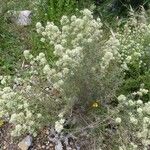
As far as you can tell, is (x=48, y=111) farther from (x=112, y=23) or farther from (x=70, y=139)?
(x=112, y=23)

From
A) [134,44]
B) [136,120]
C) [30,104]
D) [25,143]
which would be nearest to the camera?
[136,120]

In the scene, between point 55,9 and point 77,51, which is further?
point 55,9

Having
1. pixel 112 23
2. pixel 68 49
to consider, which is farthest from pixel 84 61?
pixel 112 23

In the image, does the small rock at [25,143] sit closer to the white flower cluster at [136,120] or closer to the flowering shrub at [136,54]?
the white flower cluster at [136,120]

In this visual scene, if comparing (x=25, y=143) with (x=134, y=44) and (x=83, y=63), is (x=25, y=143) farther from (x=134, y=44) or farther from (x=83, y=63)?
(x=134, y=44)

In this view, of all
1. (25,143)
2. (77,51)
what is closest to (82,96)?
(77,51)

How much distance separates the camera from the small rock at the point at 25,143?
3.88 meters

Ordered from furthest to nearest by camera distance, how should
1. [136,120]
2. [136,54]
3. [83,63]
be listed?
[136,54], [83,63], [136,120]

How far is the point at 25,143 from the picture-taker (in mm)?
3891

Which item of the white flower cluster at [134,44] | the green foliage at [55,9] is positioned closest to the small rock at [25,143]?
the white flower cluster at [134,44]

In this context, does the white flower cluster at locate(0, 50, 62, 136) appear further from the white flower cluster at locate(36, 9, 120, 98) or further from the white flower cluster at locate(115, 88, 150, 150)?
the white flower cluster at locate(115, 88, 150, 150)

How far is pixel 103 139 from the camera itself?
3.71 m

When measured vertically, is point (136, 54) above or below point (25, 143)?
above

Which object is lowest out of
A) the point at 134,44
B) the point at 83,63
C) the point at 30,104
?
the point at 30,104
